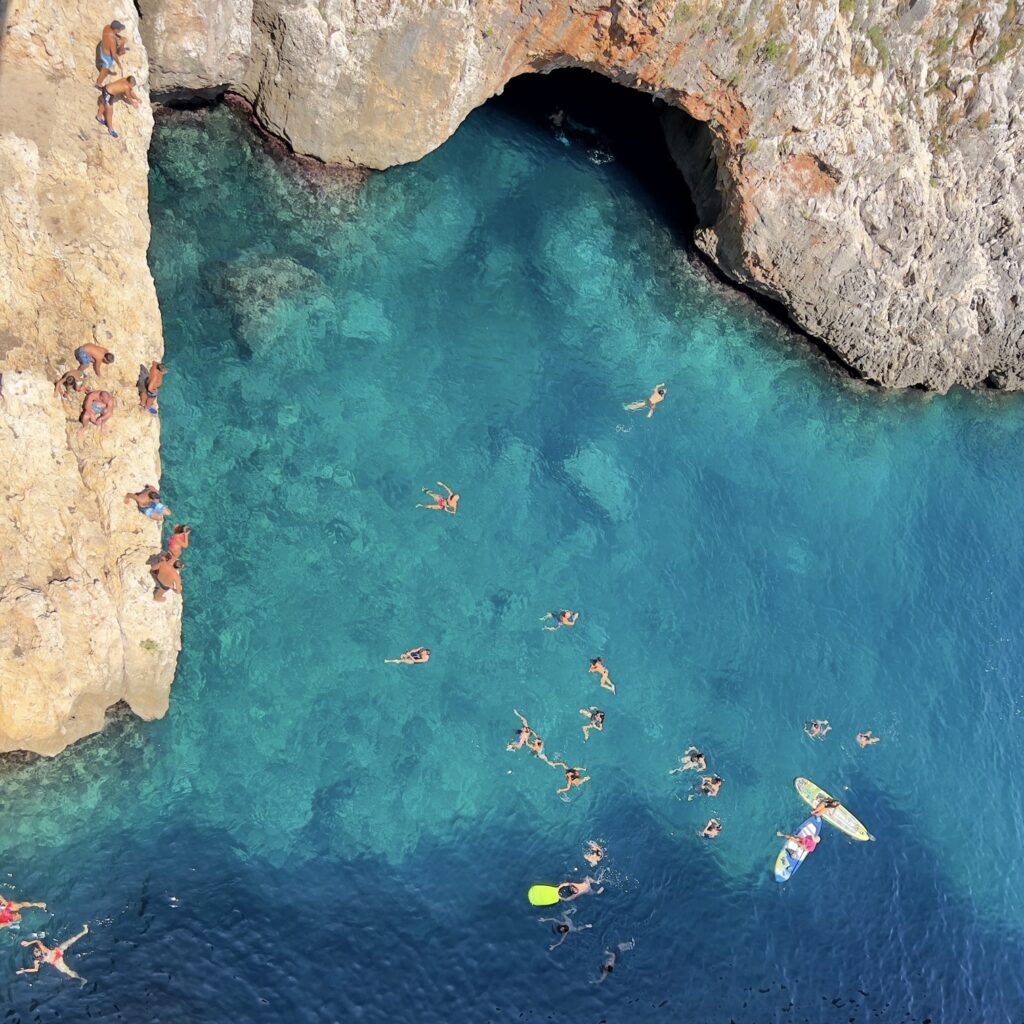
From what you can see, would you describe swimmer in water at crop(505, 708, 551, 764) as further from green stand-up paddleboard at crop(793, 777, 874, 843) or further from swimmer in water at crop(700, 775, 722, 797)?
green stand-up paddleboard at crop(793, 777, 874, 843)

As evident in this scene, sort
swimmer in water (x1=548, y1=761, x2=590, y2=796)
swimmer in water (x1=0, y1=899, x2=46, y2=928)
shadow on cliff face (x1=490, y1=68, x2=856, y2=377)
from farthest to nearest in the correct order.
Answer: shadow on cliff face (x1=490, y1=68, x2=856, y2=377)
swimmer in water (x1=548, y1=761, x2=590, y2=796)
swimmer in water (x1=0, y1=899, x2=46, y2=928)

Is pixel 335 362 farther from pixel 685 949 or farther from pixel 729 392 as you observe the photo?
pixel 685 949

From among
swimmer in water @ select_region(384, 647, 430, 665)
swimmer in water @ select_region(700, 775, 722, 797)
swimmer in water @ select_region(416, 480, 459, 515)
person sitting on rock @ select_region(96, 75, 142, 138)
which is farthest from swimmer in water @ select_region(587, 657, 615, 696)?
person sitting on rock @ select_region(96, 75, 142, 138)

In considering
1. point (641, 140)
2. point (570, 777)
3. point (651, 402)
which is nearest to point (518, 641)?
point (570, 777)

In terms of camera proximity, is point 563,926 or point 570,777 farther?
point 570,777

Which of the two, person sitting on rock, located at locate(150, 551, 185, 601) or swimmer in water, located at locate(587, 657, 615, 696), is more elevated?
person sitting on rock, located at locate(150, 551, 185, 601)

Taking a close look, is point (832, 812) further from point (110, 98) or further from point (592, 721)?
point (110, 98)

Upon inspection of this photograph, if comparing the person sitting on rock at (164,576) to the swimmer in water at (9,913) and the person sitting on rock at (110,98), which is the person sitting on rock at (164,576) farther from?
the person sitting on rock at (110,98)
